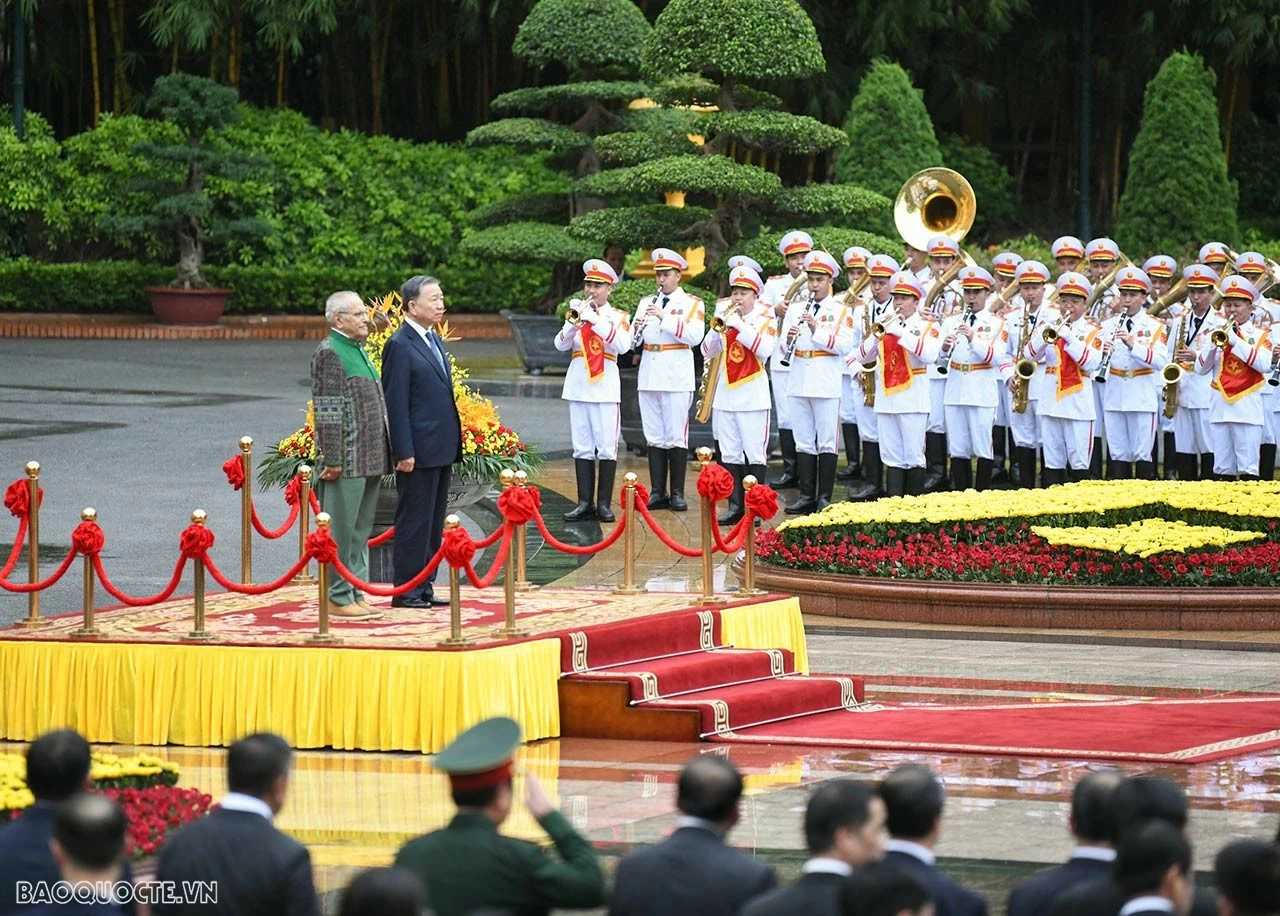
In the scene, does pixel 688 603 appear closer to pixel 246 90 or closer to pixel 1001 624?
pixel 1001 624

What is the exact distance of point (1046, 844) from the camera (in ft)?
26.1

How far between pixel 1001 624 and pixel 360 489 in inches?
178

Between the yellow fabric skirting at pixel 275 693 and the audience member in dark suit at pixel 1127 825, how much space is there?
15.1ft

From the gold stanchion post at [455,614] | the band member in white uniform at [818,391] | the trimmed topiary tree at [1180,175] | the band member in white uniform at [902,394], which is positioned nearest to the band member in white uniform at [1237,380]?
the band member in white uniform at [902,394]

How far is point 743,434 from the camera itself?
17.2m

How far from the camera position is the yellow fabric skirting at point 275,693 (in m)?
9.86

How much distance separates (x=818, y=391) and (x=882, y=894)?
13.0 meters

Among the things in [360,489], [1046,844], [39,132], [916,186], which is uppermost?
[39,132]

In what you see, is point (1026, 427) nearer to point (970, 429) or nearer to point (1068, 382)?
point (970, 429)

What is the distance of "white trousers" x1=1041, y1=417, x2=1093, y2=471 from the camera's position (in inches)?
712

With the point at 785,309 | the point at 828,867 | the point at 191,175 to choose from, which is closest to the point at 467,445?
the point at 785,309

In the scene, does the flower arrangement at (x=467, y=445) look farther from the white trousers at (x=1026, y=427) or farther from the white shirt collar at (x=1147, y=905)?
the white shirt collar at (x=1147, y=905)

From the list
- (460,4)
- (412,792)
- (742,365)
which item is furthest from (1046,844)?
(460,4)

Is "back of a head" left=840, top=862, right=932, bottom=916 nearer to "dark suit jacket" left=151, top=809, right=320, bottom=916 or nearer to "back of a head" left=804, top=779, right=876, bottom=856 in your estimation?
"back of a head" left=804, top=779, right=876, bottom=856
